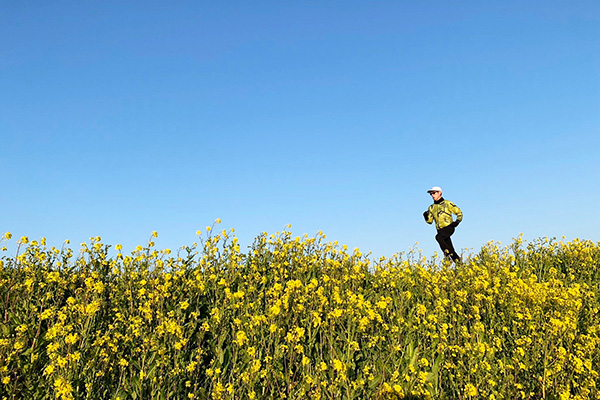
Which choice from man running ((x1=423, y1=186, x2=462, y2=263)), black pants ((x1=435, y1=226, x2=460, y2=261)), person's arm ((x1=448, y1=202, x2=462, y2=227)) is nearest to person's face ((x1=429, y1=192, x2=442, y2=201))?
man running ((x1=423, y1=186, x2=462, y2=263))

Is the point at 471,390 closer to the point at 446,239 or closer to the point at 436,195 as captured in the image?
the point at 446,239

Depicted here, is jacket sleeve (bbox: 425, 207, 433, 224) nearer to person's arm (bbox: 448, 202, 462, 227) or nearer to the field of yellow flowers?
person's arm (bbox: 448, 202, 462, 227)

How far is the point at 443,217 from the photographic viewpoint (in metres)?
11.6

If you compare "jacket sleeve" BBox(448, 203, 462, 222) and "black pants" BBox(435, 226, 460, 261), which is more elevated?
"jacket sleeve" BBox(448, 203, 462, 222)

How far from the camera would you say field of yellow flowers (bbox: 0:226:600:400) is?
12.2 ft

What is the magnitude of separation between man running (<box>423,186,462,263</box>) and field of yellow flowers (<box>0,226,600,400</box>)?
15.8ft

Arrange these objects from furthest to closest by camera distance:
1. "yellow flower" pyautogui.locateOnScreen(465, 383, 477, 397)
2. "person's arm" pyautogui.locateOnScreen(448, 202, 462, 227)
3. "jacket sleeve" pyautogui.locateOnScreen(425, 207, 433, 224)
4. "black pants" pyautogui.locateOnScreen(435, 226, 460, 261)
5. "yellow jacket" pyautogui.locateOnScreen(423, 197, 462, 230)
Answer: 1. "jacket sleeve" pyautogui.locateOnScreen(425, 207, 433, 224)
2. "yellow jacket" pyautogui.locateOnScreen(423, 197, 462, 230)
3. "person's arm" pyautogui.locateOnScreen(448, 202, 462, 227)
4. "black pants" pyautogui.locateOnScreen(435, 226, 460, 261)
5. "yellow flower" pyautogui.locateOnScreen(465, 383, 477, 397)

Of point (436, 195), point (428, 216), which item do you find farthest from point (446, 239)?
point (436, 195)

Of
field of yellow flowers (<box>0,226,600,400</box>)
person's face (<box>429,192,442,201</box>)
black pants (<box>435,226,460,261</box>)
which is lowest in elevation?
field of yellow flowers (<box>0,226,600,400</box>)

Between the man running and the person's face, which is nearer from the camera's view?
the man running

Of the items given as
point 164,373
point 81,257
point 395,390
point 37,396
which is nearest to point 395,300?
point 395,390

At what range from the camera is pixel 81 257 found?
6.10 meters

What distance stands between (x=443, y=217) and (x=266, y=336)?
8288 mm

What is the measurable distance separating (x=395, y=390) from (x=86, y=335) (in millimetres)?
2840
